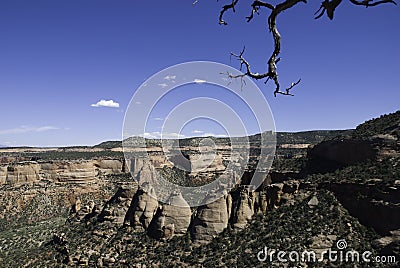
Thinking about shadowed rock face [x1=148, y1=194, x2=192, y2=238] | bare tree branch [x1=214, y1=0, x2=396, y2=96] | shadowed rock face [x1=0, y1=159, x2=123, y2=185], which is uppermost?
bare tree branch [x1=214, y1=0, x2=396, y2=96]

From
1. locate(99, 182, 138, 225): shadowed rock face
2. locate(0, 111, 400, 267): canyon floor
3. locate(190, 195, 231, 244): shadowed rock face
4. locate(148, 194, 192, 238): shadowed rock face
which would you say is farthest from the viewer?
locate(99, 182, 138, 225): shadowed rock face

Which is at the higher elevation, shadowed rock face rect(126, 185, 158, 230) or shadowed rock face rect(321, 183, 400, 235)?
shadowed rock face rect(321, 183, 400, 235)

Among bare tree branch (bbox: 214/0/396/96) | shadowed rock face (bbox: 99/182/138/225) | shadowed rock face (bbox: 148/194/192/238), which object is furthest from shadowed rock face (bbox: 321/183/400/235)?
bare tree branch (bbox: 214/0/396/96)

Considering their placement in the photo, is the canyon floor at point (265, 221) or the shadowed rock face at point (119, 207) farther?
the shadowed rock face at point (119, 207)

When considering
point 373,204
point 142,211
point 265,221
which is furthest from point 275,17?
point 142,211

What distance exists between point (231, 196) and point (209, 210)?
10.1 ft

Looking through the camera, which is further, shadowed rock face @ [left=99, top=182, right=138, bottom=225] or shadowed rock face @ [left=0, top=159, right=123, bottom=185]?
shadowed rock face @ [left=0, top=159, right=123, bottom=185]

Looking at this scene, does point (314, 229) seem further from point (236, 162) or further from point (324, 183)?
point (236, 162)

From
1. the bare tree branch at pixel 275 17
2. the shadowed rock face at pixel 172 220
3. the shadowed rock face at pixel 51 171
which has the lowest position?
the shadowed rock face at pixel 172 220

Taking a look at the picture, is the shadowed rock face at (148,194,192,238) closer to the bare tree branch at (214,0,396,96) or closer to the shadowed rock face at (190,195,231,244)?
the shadowed rock face at (190,195,231,244)

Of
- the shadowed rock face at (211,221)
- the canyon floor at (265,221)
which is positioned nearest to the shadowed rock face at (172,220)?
the canyon floor at (265,221)

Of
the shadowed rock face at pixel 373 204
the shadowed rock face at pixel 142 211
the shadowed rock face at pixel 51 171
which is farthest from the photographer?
the shadowed rock face at pixel 51 171

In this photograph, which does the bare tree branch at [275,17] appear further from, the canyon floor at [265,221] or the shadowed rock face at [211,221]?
the shadowed rock face at [211,221]

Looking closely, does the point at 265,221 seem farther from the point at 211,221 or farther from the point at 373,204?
the point at 373,204
